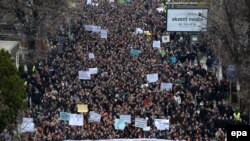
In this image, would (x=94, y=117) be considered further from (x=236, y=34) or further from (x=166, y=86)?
(x=236, y=34)

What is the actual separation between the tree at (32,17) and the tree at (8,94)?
60.0 ft

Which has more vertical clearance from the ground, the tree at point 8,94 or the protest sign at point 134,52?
the tree at point 8,94

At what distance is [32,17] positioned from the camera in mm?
39562

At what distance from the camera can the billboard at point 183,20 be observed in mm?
40625

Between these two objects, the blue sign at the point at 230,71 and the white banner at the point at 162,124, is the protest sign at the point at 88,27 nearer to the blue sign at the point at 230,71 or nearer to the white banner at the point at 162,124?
the blue sign at the point at 230,71

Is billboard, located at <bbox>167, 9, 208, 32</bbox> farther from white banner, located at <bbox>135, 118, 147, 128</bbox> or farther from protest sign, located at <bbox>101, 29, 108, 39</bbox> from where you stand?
white banner, located at <bbox>135, 118, 147, 128</bbox>

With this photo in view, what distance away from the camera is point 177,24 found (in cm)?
4084

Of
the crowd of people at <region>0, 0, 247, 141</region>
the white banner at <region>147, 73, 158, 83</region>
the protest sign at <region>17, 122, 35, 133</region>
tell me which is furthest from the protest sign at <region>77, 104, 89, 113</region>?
the white banner at <region>147, 73, 158, 83</region>

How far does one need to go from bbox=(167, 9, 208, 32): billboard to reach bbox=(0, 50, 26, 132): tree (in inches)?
874

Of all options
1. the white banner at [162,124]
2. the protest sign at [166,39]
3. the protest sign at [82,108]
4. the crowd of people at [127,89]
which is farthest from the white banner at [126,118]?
the protest sign at [166,39]

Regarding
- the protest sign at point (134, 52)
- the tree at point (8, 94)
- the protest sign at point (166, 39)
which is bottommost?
the protest sign at point (166, 39)

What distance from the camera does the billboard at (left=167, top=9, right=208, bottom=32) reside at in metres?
40.6

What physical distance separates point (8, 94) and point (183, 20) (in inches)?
906

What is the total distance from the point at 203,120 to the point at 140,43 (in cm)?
1320
